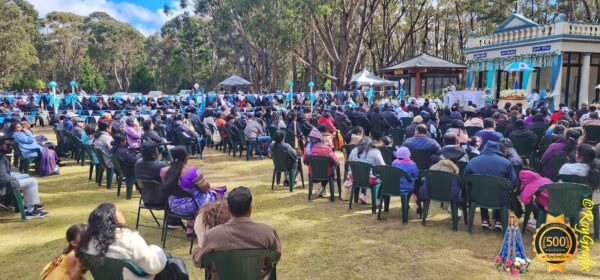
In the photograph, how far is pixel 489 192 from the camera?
545 cm

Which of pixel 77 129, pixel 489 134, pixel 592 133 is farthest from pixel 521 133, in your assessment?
pixel 77 129

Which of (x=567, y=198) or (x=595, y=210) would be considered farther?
(x=595, y=210)

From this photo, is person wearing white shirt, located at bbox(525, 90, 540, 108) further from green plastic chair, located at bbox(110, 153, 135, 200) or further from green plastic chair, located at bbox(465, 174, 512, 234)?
green plastic chair, located at bbox(110, 153, 135, 200)

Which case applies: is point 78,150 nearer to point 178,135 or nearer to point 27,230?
point 178,135

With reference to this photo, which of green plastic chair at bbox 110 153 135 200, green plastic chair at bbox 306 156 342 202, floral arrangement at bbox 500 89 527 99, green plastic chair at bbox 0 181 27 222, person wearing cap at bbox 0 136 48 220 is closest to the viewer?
green plastic chair at bbox 0 181 27 222

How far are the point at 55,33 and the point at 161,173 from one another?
165ft

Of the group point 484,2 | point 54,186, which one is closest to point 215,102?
point 54,186

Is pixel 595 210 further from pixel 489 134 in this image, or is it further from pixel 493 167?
pixel 489 134

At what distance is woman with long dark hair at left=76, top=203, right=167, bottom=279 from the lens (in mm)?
3113

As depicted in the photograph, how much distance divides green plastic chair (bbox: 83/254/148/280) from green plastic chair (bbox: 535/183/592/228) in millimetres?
4266

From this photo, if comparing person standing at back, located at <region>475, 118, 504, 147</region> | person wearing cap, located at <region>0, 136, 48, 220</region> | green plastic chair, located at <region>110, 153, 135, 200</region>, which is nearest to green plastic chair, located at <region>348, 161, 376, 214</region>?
person standing at back, located at <region>475, 118, 504, 147</region>

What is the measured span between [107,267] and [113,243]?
16 cm

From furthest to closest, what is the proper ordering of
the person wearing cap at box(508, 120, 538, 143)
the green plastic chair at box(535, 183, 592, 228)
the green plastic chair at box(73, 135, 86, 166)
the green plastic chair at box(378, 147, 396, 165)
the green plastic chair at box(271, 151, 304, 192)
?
the green plastic chair at box(73, 135, 86, 166) → the person wearing cap at box(508, 120, 538, 143) → the green plastic chair at box(378, 147, 396, 165) → the green plastic chair at box(271, 151, 304, 192) → the green plastic chair at box(535, 183, 592, 228)

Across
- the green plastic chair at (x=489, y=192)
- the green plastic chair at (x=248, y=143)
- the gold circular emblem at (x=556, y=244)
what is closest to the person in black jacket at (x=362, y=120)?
the green plastic chair at (x=248, y=143)
